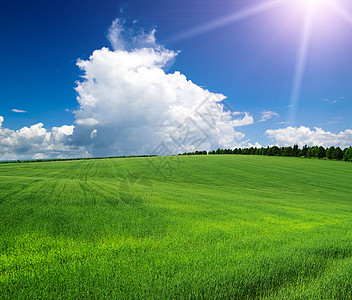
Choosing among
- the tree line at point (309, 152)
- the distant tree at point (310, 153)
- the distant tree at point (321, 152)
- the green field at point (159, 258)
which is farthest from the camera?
the distant tree at point (310, 153)

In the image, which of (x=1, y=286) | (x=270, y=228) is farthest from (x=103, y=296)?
(x=270, y=228)

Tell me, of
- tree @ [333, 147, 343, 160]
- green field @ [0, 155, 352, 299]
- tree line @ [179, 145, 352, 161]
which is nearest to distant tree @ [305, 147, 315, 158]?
tree line @ [179, 145, 352, 161]

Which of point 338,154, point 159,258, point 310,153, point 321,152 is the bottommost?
point 159,258

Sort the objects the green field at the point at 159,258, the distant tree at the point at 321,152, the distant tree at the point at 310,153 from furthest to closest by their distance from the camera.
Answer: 1. the distant tree at the point at 310,153
2. the distant tree at the point at 321,152
3. the green field at the point at 159,258

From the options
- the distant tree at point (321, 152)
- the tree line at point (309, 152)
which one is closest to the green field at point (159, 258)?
the tree line at point (309, 152)

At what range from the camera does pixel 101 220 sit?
21.9 ft

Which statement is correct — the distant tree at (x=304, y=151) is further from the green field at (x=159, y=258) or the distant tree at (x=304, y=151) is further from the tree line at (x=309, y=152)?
the green field at (x=159, y=258)

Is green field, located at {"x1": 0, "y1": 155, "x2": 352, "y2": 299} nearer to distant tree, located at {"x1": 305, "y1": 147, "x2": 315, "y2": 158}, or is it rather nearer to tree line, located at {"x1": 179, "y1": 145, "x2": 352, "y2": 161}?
tree line, located at {"x1": 179, "y1": 145, "x2": 352, "y2": 161}

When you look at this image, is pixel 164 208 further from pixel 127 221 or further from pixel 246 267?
pixel 246 267

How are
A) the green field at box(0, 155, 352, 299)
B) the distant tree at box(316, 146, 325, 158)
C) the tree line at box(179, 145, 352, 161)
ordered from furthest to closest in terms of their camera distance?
the distant tree at box(316, 146, 325, 158) → the tree line at box(179, 145, 352, 161) → the green field at box(0, 155, 352, 299)

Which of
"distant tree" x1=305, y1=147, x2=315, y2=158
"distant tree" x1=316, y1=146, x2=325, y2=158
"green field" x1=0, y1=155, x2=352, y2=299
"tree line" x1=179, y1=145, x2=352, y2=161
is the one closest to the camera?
"green field" x1=0, y1=155, x2=352, y2=299

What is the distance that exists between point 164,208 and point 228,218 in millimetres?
2963

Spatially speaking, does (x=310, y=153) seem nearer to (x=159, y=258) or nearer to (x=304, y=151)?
(x=304, y=151)

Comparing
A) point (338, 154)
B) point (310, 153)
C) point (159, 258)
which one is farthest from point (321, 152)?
point (159, 258)
